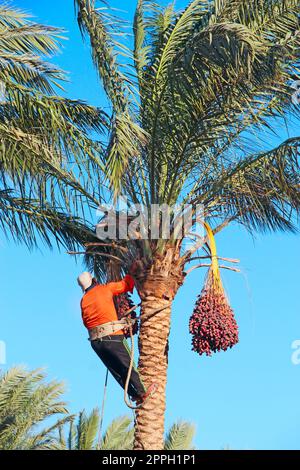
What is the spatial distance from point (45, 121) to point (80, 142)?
0.52 meters

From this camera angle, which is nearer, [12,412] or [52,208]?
[52,208]

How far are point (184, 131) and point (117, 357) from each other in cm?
286

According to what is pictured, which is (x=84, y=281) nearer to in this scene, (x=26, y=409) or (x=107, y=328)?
(x=107, y=328)

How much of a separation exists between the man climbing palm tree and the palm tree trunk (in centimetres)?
26

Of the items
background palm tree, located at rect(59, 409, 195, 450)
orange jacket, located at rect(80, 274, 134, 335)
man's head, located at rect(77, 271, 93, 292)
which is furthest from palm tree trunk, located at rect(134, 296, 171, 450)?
background palm tree, located at rect(59, 409, 195, 450)

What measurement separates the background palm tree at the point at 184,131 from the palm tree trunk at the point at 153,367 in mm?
12

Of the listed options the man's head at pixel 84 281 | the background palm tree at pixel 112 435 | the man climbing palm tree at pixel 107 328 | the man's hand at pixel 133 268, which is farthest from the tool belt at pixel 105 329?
the background palm tree at pixel 112 435

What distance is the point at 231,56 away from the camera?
32.9 ft

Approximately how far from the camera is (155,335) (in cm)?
1127
